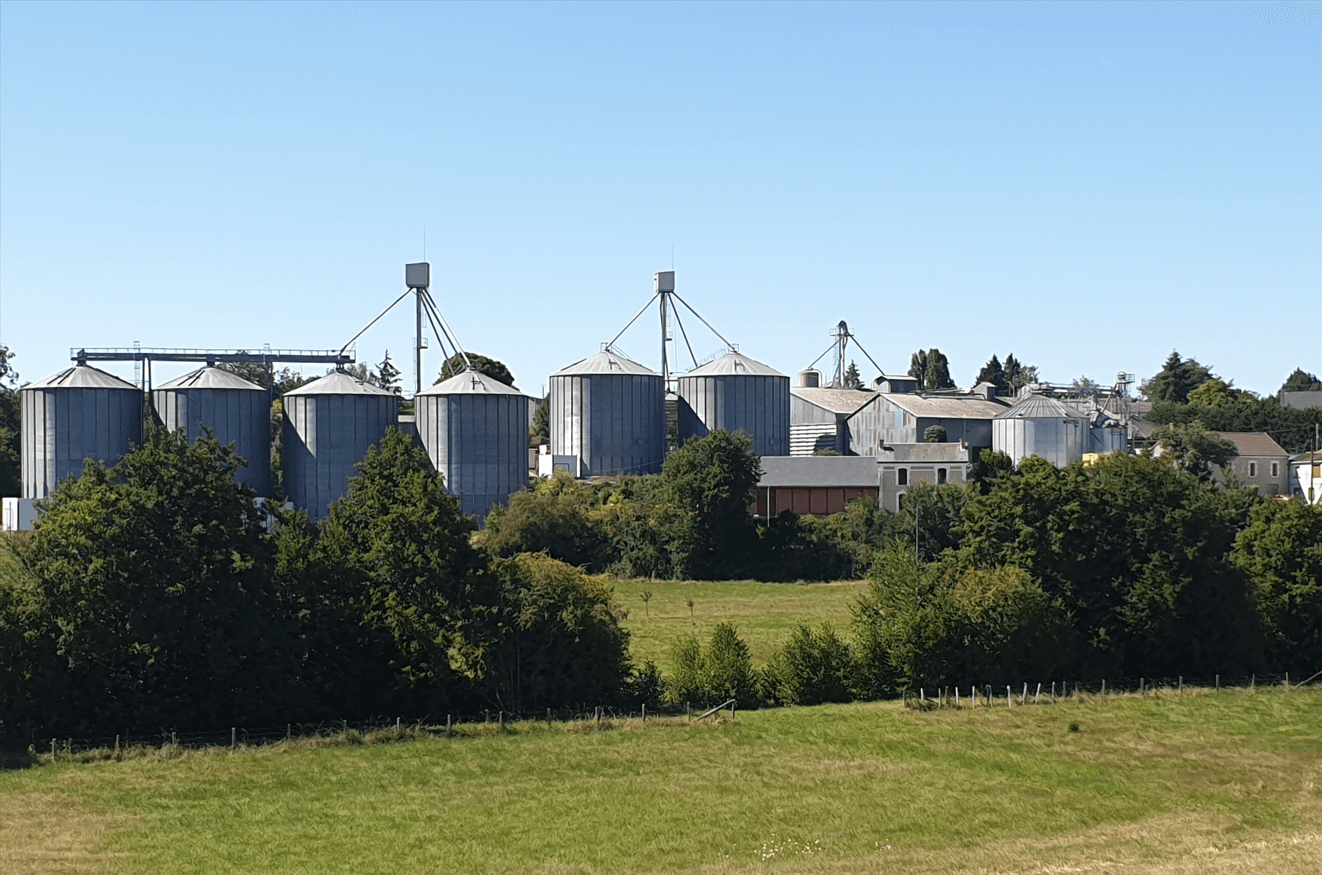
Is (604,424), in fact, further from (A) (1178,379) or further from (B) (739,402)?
(A) (1178,379)

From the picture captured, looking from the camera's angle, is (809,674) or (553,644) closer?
(553,644)

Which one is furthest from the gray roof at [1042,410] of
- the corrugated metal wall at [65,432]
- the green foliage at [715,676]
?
the green foliage at [715,676]

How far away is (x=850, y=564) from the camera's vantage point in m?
78.2

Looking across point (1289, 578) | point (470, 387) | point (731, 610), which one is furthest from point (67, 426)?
point (1289, 578)

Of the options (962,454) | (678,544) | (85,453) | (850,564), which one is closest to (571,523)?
(678,544)

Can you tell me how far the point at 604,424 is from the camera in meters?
102

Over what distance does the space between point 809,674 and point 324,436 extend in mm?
53929

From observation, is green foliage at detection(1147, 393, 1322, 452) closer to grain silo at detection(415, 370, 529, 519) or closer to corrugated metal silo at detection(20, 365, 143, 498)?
grain silo at detection(415, 370, 529, 519)

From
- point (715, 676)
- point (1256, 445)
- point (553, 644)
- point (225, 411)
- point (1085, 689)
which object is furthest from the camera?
point (1256, 445)

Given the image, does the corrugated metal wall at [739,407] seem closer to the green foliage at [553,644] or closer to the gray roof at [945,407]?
the gray roof at [945,407]

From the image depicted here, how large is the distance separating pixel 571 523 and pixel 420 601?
3994 cm

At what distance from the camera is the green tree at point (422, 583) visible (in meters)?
40.1

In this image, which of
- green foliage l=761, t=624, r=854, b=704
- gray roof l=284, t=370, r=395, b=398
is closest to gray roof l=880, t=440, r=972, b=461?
gray roof l=284, t=370, r=395, b=398

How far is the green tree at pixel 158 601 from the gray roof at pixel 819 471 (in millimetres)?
49728
